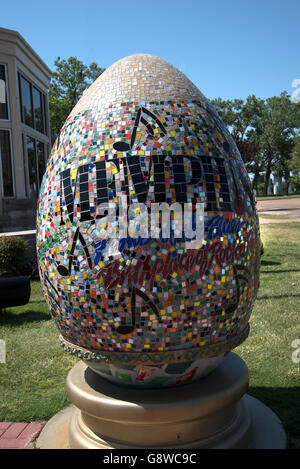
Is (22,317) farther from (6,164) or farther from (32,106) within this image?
(32,106)

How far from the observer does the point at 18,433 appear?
351cm

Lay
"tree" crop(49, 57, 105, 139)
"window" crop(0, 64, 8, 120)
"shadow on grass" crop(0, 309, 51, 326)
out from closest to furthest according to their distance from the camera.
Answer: "shadow on grass" crop(0, 309, 51, 326), "window" crop(0, 64, 8, 120), "tree" crop(49, 57, 105, 139)

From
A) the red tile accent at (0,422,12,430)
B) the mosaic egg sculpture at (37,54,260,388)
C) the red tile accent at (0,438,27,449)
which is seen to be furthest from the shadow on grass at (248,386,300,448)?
the red tile accent at (0,422,12,430)

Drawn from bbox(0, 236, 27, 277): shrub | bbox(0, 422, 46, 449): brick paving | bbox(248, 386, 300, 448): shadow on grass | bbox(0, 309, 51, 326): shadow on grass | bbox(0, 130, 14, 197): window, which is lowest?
bbox(0, 309, 51, 326): shadow on grass

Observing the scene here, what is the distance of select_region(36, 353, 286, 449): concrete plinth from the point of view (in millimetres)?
2662

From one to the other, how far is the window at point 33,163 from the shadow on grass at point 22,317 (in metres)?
13.9

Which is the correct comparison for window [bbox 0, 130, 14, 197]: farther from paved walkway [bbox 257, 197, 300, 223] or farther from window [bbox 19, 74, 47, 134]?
paved walkway [bbox 257, 197, 300, 223]

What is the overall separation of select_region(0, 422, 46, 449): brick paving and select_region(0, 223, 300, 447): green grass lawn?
14cm

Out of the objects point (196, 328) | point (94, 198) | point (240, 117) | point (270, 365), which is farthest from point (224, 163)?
point (240, 117)

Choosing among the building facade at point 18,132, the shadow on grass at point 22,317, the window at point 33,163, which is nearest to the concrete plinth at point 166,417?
the shadow on grass at point 22,317

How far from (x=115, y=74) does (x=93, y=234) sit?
1249 millimetres

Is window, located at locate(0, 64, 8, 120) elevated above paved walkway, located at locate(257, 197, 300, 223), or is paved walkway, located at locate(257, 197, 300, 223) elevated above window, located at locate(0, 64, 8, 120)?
window, located at locate(0, 64, 8, 120)

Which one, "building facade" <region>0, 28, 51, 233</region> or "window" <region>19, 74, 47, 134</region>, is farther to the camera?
"window" <region>19, 74, 47, 134</region>
